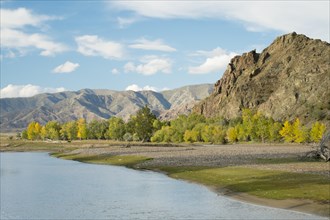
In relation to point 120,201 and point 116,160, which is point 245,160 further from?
point 120,201

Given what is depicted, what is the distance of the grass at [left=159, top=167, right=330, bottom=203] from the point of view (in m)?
49.1

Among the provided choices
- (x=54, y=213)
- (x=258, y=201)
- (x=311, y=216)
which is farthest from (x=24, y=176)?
(x=311, y=216)

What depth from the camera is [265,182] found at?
2331 inches

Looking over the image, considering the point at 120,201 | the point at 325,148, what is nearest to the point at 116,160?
the point at 325,148

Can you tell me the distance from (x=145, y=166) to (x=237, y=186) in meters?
41.2

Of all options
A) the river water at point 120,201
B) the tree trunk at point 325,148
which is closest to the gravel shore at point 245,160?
the tree trunk at point 325,148

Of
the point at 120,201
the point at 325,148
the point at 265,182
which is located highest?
the point at 325,148

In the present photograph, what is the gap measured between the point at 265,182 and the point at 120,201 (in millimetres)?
20661

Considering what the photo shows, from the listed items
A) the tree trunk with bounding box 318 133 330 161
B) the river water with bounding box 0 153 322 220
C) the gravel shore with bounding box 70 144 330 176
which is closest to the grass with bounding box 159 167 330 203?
the river water with bounding box 0 153 322 220

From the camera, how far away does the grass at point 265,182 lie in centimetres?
4912

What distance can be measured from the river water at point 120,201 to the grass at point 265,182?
3962 millimetres

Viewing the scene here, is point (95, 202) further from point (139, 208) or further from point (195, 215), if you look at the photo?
point (195, 215)

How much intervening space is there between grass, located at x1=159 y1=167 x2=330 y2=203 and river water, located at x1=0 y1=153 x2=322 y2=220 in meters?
3.96

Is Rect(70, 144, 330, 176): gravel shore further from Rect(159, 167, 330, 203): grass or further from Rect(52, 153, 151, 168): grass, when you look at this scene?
Rect(159, 167, 330, 203): grass
